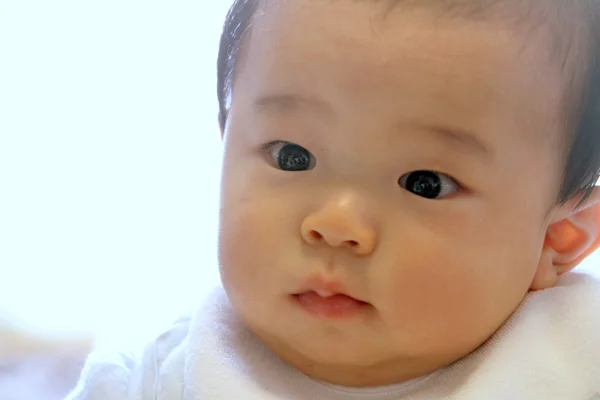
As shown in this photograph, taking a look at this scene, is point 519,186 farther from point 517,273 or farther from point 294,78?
point 294,78

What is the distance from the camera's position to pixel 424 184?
2.55 ft

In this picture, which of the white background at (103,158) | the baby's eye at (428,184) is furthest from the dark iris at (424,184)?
the white background at (103,158)

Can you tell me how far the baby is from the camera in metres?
0.74

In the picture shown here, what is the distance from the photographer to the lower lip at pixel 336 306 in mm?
793

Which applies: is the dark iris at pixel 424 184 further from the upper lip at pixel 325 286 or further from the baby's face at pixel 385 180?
the upper lip at pixel 325 286

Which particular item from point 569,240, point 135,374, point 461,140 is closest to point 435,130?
point 461,140

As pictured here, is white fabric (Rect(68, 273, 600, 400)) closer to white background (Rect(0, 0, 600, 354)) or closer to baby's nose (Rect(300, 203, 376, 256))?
baby's nose (Rect(300, 203, 376, 256))

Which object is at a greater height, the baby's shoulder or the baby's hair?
the baby's hair

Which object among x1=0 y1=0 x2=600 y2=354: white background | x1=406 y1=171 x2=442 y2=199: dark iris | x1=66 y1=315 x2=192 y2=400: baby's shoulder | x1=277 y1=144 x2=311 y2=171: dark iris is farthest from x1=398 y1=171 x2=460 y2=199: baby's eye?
x1=0 y1=0 x2=600 y2=354: white background

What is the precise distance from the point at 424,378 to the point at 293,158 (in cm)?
29

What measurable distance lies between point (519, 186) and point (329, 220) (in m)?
0.20

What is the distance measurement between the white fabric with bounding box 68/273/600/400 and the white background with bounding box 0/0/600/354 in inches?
18.7

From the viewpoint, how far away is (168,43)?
1406mm

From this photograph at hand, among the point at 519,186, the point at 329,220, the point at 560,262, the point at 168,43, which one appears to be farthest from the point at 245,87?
the point at 168,43
